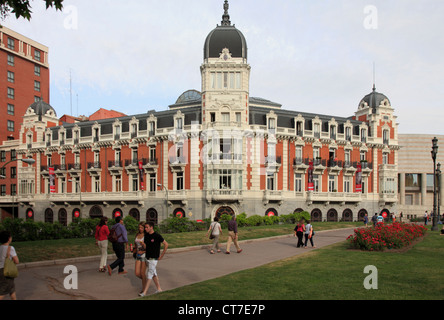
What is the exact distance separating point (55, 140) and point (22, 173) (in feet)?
25.7

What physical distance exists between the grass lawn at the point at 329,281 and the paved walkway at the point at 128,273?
4.83 ft

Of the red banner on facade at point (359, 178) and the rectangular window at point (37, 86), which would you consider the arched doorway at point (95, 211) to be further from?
the rectangular window at point (37, 86)

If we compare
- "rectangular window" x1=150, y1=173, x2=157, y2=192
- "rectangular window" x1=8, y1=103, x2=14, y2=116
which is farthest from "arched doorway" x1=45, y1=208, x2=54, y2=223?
"rectangular window" x1=8, y1=103, x2=14, y2=116

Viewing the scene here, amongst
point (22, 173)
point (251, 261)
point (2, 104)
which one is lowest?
point (251, 261)

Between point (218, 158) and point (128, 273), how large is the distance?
30.1 m

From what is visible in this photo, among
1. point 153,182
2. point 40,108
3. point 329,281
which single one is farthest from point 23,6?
point 40,108

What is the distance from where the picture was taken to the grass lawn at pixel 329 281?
11000 millimetres

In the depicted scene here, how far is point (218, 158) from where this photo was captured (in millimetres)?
45344

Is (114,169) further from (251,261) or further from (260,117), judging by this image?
(251,261)

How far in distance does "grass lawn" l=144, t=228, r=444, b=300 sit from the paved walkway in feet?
4.83

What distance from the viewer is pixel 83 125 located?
2301 inches

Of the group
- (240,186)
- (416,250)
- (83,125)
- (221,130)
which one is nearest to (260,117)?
(221,130)

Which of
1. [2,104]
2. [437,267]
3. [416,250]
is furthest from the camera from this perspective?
[2,104]

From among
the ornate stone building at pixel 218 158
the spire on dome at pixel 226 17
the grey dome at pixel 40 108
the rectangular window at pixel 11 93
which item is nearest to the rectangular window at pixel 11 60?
the rectangular window at pixel 11 93
